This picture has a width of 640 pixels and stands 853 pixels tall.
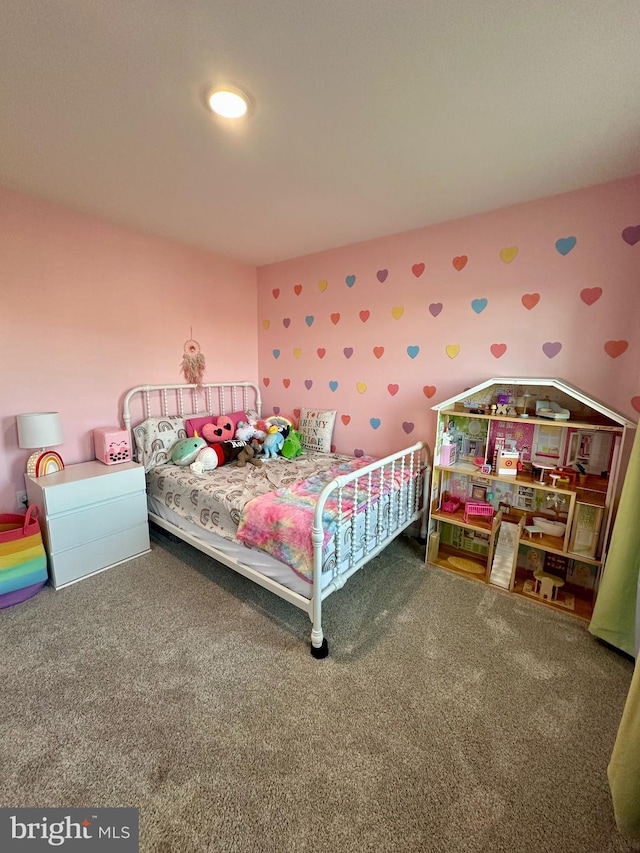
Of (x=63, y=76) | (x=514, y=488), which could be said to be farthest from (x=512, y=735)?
(x=63, y=76)

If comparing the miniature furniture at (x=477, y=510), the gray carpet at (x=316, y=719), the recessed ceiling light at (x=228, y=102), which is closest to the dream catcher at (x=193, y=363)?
the gray carpet at (x=316, y=719)

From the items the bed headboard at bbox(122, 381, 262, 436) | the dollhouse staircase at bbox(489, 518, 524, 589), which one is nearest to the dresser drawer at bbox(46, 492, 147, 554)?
the bed headboard at bbox(122, 381, 262, 436)

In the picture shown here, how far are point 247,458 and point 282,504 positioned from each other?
3.66 feet

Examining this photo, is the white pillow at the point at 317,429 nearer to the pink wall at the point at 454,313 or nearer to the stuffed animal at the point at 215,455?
the pink wall at the point at 454,313

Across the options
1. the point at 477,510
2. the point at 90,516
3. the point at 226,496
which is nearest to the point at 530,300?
the point at 477,510

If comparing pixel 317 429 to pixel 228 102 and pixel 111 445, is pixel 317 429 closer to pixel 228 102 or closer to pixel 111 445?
pixel 111 445

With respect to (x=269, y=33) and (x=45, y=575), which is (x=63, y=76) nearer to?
(x=269, y=33)

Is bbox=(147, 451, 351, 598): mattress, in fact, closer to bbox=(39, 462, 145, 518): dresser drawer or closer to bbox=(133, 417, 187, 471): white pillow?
bbox=(133, 417, 187, 471): white pillow

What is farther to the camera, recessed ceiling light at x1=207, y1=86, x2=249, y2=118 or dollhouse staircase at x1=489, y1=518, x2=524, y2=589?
dollhouse staircase at x1=489, y1=518, x2=524, y2=589

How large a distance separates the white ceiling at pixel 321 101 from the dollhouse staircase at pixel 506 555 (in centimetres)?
212

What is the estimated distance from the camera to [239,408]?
12.7 ft

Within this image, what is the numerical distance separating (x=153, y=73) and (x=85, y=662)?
8.40ft

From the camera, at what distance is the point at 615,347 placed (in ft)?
6.85

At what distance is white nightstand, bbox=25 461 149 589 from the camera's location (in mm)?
2283
